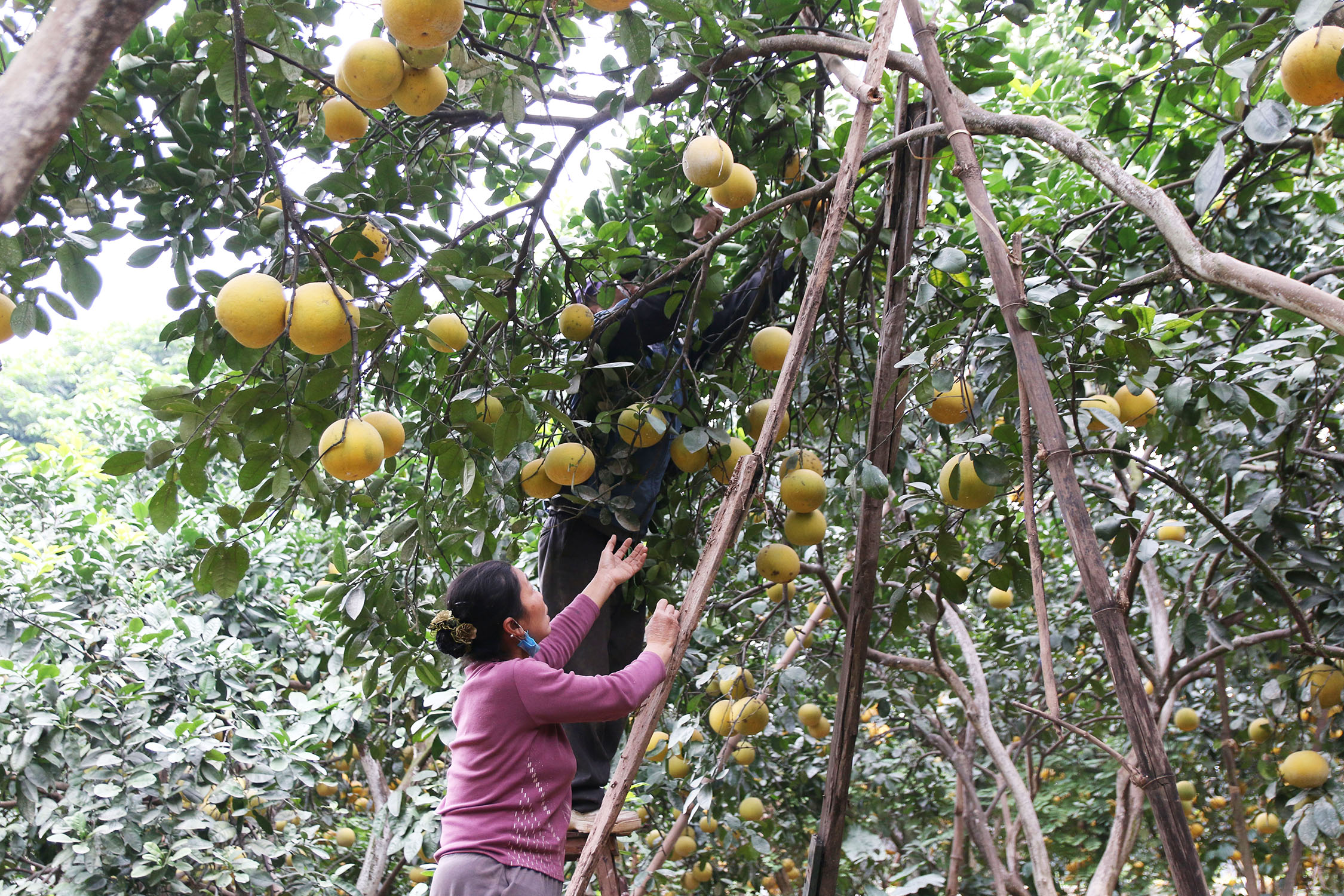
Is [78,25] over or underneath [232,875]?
over

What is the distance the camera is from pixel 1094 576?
1.18 m

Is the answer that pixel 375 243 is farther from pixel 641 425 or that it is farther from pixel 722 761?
pixel 722 761

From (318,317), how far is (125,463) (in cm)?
44

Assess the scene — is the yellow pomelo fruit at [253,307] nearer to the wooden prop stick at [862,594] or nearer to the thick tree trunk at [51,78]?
the thick tree trunk at [51,78]

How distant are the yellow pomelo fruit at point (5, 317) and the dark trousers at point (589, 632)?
119cm

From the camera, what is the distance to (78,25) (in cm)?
59

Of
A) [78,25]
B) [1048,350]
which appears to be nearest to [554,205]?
[1048,350]

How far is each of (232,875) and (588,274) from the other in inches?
97.0

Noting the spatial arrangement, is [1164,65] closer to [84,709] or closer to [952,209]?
[952,209]

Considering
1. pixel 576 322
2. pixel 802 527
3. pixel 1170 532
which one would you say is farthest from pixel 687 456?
pixel 1170 532

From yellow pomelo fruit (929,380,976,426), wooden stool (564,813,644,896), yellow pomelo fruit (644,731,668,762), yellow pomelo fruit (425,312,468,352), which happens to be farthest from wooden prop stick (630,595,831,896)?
yellow pomelo fruit (425,312,468,352)

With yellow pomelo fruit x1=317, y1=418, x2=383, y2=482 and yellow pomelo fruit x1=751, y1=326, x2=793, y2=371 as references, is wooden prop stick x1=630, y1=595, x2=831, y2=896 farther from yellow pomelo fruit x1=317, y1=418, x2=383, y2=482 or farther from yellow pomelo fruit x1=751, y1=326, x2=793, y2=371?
yellow pomelo fruit x1=317, y1=418, x2=383, y2=482

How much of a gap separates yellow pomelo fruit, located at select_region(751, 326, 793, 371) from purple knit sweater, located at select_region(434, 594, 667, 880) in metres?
0.81

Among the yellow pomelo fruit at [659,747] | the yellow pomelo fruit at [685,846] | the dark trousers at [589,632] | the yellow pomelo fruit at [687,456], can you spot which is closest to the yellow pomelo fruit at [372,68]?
the yellow pomelo fruit at [687,456]
